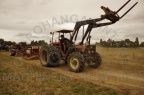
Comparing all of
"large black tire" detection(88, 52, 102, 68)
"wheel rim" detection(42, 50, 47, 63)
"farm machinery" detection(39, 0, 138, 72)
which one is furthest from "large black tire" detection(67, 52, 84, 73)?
"wheel rim" detection(42, 50, 47, 63)

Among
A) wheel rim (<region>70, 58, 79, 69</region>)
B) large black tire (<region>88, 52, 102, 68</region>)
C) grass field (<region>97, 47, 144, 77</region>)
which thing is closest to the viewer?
wheel rim (<region>70, 58, 79, 69</region>)

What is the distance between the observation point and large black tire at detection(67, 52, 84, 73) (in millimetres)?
9055

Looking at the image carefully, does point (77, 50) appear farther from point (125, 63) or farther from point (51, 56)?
point (125, 63)

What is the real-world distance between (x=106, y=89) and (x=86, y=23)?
508 centimetres

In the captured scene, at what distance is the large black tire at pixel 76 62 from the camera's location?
905 cm

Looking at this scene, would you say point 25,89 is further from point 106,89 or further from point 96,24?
point 96,24

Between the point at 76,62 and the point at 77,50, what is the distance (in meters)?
0.94

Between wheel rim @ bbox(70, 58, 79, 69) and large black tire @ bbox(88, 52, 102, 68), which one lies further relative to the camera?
large black tire @ bbox(88, 52, 102, 68)

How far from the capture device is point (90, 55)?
33.5ft

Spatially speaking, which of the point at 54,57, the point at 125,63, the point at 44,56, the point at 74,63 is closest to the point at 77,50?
the point at 74,63

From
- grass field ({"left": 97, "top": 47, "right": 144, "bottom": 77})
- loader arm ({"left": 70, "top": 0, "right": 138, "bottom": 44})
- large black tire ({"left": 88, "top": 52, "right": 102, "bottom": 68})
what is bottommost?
grass field ({"left": 97, "top": 47, "right": 144, "bottom": 77})

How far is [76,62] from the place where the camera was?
9484 millimetres

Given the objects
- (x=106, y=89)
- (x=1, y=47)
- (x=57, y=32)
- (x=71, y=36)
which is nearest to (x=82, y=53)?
(x=71, y=36)

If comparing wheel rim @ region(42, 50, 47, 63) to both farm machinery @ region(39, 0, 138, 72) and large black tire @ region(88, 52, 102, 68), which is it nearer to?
farm machinery @ region(39, 0, 138, 72)
